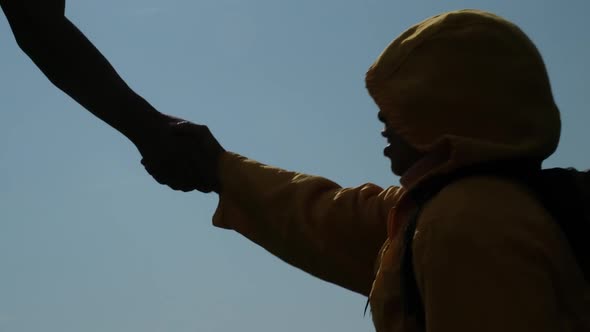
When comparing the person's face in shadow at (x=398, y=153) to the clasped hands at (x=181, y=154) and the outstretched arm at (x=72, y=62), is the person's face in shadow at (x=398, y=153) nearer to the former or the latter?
the clasped hands at (x=181, y=154)

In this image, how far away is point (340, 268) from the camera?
4707mm

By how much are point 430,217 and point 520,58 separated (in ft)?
2.59

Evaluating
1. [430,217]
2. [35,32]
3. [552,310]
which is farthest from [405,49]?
[35,32]

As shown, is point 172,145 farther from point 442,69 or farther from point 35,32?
point 442,69

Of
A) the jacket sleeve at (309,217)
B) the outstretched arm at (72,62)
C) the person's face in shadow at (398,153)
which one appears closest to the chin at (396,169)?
the person's face in shadow at (398,153)

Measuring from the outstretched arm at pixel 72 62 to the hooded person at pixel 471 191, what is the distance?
3.95 ft

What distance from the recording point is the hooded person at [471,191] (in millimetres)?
3297

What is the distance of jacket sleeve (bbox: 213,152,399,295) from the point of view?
4652mm

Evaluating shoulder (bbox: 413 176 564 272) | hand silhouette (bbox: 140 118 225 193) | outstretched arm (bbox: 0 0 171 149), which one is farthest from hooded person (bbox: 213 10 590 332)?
outstretched arm (bbox: 0 0 171 149)

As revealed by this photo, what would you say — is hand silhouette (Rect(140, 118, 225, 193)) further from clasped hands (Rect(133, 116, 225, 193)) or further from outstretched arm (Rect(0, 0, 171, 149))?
outstretched arm (Rect(0, 0, 171, 149))

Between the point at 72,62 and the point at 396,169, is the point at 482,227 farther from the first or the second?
the point at 72,62

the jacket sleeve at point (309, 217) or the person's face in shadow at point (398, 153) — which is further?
the jacket sleeve at point (309, 217)

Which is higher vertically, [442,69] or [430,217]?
[442,69]

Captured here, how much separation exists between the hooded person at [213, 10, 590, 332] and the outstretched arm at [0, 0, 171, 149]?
3.95 feet
